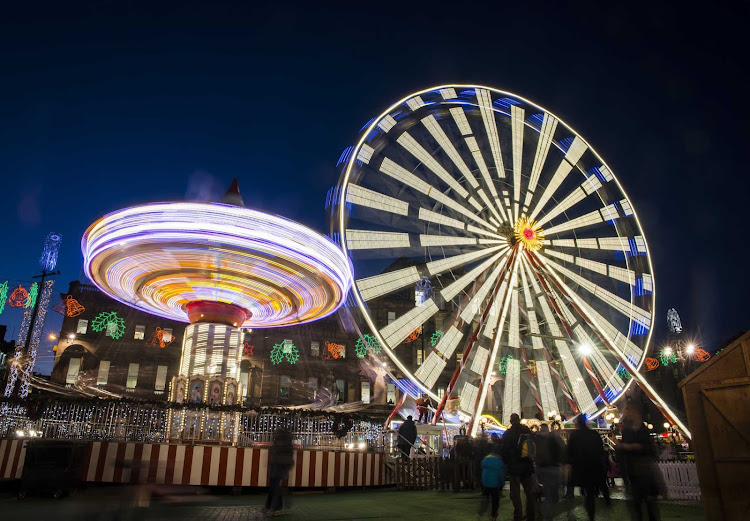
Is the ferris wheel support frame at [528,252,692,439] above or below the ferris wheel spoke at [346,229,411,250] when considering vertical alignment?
below

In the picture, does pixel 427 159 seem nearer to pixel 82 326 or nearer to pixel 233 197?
pixel 233 197

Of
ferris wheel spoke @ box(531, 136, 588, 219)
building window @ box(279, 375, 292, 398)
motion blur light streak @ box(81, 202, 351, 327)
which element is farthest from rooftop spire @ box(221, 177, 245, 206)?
building window @ box(279, 375, 292, 398)

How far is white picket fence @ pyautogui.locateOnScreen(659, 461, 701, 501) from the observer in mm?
11352

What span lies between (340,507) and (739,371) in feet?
21.3

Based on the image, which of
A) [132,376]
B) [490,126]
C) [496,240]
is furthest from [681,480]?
[132,376]

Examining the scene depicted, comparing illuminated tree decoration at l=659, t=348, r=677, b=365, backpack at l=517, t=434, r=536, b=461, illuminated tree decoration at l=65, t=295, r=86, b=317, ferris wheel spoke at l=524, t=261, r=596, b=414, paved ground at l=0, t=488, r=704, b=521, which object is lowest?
paved ground at l=0, t=488, r=704, b=521

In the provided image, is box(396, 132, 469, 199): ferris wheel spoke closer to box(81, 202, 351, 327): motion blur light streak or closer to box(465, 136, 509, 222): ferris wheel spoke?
box(465, 136, 509, 222): ferris wheel spoke

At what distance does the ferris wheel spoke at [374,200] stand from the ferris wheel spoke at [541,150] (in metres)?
5.12

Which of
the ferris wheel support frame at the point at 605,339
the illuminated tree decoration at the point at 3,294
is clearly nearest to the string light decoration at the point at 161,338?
the illuminated tree decoration at the point at 3,294

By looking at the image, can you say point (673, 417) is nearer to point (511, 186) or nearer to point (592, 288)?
point (592, 288)

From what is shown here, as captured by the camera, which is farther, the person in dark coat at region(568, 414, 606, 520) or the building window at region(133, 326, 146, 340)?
the building window at region(133, 326, 146, 340)

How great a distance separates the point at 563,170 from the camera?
786 inches

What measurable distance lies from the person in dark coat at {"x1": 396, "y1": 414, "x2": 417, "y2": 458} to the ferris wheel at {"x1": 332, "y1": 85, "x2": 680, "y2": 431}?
113 centimetres

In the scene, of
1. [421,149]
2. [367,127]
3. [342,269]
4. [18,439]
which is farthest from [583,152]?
[18,439]
